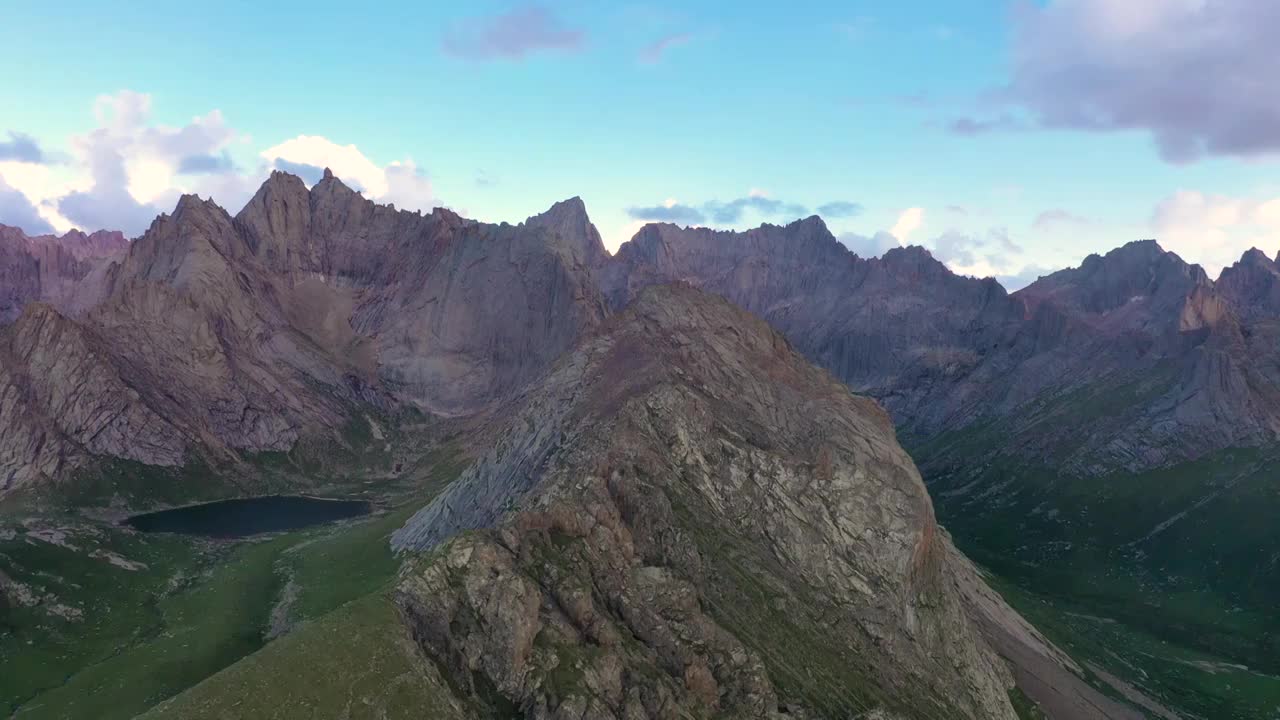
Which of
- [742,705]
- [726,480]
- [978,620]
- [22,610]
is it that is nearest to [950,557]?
[978,620]

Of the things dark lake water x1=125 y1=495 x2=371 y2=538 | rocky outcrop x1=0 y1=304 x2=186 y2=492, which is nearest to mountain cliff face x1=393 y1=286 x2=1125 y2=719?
dark lake water x1=125 y1=495 x2=371 y2=538

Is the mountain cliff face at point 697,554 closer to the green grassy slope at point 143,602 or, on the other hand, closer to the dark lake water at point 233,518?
the green grassy slope at point 143,602

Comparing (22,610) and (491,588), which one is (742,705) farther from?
(22,610)

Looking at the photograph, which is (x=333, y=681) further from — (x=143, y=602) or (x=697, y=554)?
(x=143, y=602)

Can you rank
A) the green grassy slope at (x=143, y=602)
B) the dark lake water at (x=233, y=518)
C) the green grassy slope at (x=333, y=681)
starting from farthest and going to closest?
the dark lake water at (x=233, y=518), the green grassy slope at (x=143, y=602), the green grassy slope at (x=333, y=681)

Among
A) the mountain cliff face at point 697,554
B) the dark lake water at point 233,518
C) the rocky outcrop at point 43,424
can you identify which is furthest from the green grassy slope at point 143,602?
the rocky outcrop at point 43,424

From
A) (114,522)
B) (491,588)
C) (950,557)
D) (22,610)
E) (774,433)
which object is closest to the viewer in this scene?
(491,588)

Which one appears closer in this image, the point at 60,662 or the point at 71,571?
the point at 60,662
